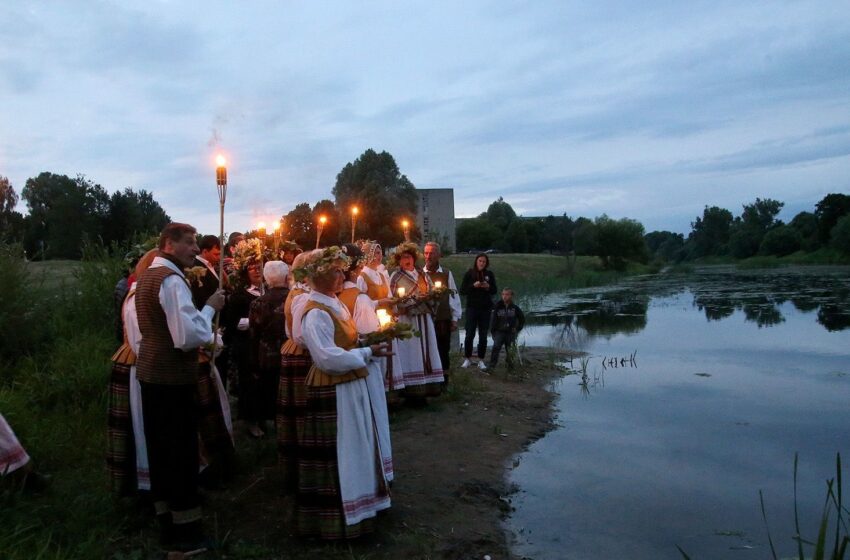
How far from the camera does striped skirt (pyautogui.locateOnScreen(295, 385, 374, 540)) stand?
4484 mm

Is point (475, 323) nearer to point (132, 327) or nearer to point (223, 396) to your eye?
point (223, 396)

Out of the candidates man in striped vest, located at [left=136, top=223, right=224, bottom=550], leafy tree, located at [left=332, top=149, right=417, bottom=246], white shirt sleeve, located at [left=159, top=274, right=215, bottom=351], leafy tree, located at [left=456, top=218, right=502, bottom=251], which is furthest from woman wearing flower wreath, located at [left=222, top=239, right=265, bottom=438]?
leafy tree, located at [left=456, top=218, right=502, bottom=251]

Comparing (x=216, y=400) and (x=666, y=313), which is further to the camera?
(x=666, y=313)

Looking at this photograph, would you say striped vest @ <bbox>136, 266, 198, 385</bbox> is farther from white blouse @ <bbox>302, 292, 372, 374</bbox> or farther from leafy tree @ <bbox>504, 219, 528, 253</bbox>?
leafy tree @ <bbox>504, 219, 528, 253</bbox>

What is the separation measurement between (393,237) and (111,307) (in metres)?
42.5

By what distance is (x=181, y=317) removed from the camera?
4.02 metres

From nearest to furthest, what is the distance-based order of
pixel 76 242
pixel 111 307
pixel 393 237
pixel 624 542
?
1. pixel 624 542
2. pixel 111 307
3. pixel 76 242
4. pixel 393 237

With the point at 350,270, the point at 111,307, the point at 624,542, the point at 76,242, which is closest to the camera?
the point at 624,542

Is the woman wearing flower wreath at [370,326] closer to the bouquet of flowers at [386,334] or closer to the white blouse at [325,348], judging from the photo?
the bouquet of flowers at [386,334]

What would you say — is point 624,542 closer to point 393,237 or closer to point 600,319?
point 600,319

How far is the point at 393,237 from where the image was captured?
2062 inches

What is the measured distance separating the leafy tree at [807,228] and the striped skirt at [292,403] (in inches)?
3280

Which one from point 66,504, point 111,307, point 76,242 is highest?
point 76,242

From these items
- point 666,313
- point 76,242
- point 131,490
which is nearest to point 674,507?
point 131,490
